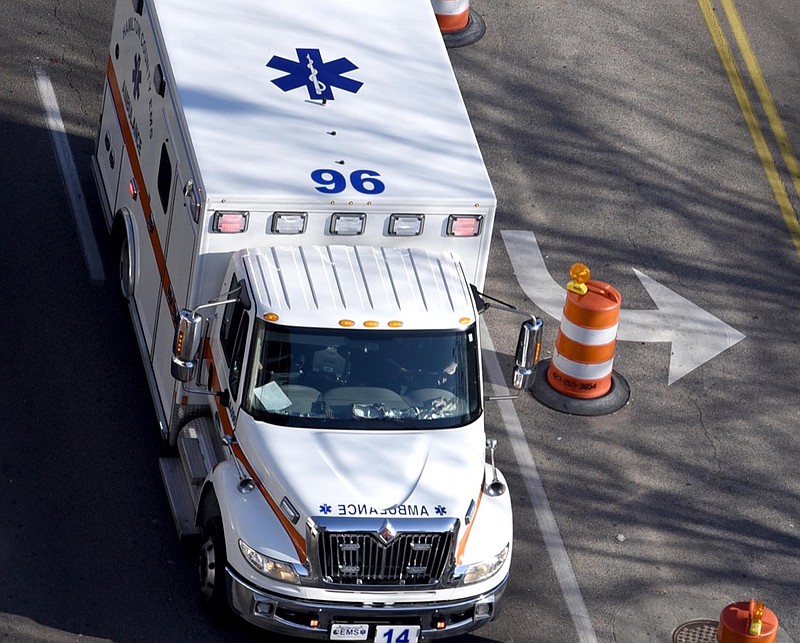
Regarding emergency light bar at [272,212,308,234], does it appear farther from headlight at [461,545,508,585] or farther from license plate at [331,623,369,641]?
license plate at [331,623,369,641]

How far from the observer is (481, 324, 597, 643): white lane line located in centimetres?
1269

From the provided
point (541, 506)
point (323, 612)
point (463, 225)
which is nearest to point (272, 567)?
point (323, 612)

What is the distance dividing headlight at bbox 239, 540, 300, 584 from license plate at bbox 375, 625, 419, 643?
26.8 inches

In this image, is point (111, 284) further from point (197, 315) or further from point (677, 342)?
point (677, 342)

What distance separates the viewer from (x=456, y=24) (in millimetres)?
19469

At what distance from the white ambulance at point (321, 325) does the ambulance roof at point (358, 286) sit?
0.02m

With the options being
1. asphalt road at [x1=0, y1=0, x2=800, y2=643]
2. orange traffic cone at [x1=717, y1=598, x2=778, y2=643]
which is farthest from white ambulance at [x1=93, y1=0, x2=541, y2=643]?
orange traffic cone at [x1=717, y1=598, x2=778, y2=643]

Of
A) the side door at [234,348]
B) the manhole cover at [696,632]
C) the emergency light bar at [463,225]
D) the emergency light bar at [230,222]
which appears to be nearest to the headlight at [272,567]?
the side door at [234,348]

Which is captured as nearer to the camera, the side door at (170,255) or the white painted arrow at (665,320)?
the side door at (170,255)

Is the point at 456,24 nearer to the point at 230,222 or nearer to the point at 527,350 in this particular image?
the point at 527,350

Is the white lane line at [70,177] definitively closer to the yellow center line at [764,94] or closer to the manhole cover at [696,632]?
the manhole cover at [696,632]

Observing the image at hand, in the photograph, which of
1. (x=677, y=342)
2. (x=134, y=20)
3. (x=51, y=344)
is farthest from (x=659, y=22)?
(x=51, y=344)

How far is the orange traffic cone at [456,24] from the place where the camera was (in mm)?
19234

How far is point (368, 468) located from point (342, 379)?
0.71 metres
